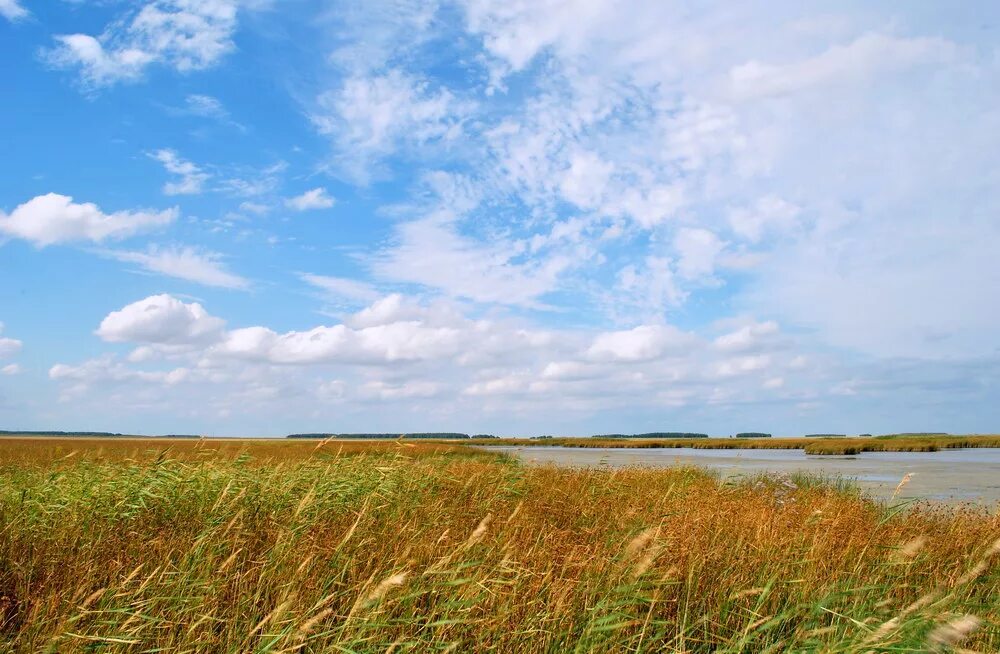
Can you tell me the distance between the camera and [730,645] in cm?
464

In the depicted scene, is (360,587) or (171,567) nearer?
(360,587)

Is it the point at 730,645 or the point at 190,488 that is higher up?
the point at 190,488

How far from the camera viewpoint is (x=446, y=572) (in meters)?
4.84

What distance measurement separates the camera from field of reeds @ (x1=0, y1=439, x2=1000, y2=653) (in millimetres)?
4281

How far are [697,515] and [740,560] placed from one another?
5.80 ft

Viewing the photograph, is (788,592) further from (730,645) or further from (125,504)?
(125,504)

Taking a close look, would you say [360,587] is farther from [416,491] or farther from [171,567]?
[416,491]

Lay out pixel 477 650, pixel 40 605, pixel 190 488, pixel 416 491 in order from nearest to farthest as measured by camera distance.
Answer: pixel 477 650 → pixel 40 605 → pixel 190 488 → pixel 416 491

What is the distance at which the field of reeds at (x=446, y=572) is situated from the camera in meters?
4.28

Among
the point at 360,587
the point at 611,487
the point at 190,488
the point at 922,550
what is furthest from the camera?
the point at 611,487

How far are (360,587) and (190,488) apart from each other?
4.20m

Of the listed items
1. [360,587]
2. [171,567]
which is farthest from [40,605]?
[360,587]

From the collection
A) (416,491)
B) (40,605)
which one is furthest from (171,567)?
(416,491)

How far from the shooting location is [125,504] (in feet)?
24.0
